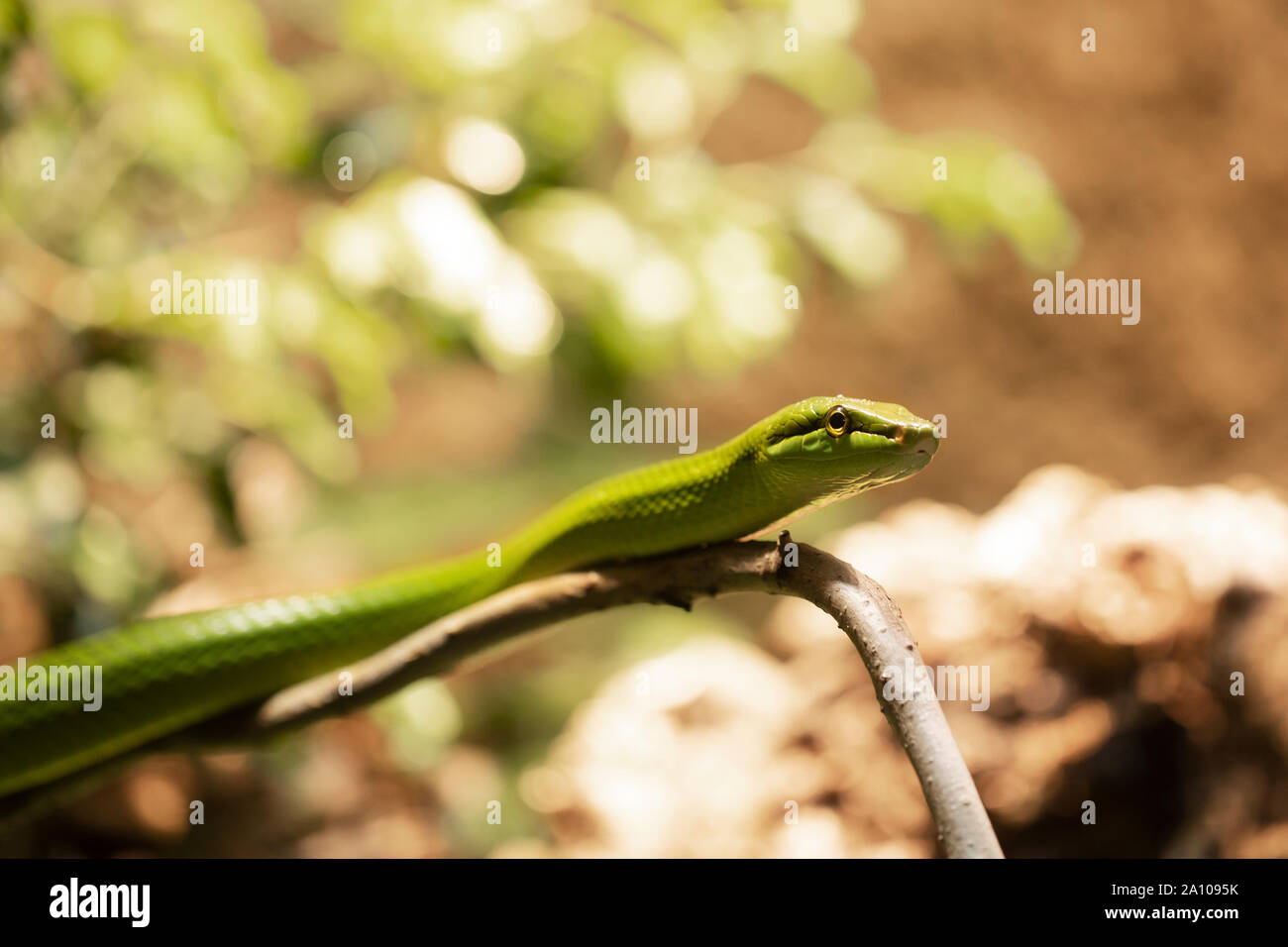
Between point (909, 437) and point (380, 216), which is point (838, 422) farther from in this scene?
point (380, 216)

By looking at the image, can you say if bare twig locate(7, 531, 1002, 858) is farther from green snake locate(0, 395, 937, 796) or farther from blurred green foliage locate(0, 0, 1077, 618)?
blurred green foliage locate(0, 0, 1077, 618)

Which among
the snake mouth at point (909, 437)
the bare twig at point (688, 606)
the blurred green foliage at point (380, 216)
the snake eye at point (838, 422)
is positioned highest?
the blurred green foliage at point (380, 216)

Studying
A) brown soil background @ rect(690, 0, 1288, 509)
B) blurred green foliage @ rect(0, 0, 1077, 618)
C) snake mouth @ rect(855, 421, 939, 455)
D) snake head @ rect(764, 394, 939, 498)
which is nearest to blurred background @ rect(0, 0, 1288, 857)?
blurred green foliage @ rect(0, 0, 1077, 618)

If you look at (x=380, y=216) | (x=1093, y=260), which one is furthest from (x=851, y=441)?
(x=1093, y=260)

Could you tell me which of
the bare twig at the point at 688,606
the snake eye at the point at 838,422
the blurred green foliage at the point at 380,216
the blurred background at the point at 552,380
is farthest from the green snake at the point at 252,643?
the blurred green foliage at the point at 380,216

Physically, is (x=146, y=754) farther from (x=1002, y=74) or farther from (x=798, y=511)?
(x=1002, y=74)

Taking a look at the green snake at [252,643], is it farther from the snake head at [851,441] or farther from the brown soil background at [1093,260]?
the brown soil background at [1093,260]
